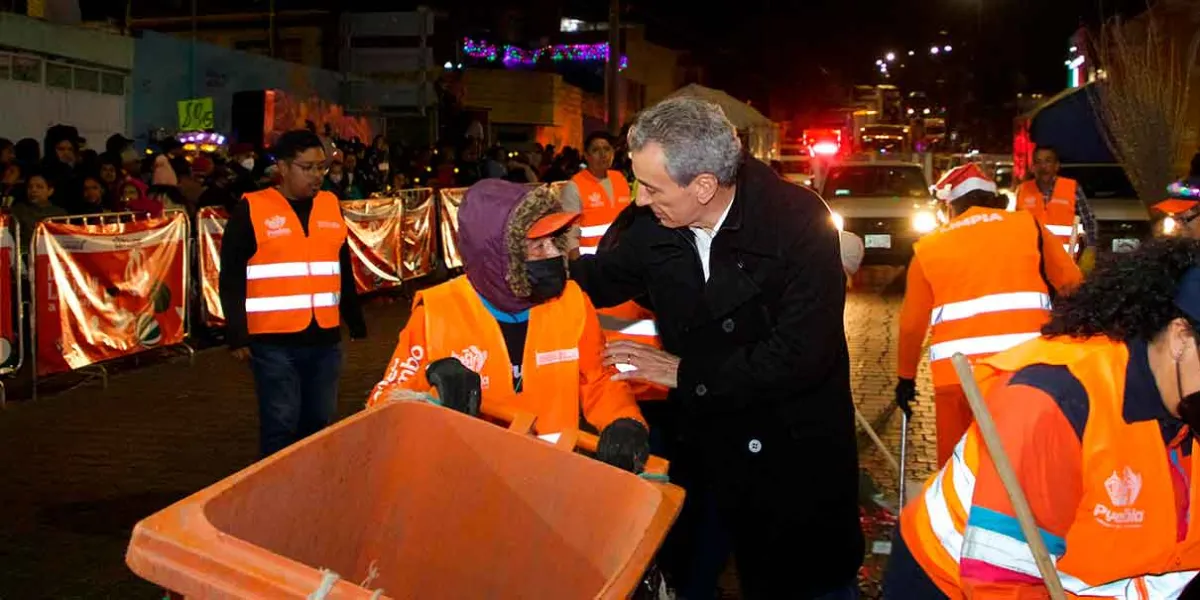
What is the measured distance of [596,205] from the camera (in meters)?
8.34

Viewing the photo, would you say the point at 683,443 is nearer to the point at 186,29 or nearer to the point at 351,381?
the point at 351,381

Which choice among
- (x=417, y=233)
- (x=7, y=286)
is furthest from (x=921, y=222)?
(x=7, y=286)

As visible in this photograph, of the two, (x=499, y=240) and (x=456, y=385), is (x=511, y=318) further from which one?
(x=456, y=385)

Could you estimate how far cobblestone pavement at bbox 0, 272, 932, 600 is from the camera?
5.70 meters

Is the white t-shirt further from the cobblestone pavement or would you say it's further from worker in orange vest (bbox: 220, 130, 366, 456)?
the cobblestone pavement

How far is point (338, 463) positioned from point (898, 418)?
20.8ft

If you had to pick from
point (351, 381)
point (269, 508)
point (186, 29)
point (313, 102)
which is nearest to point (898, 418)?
point (351, 381)

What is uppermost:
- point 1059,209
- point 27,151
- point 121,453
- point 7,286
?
point 27,151

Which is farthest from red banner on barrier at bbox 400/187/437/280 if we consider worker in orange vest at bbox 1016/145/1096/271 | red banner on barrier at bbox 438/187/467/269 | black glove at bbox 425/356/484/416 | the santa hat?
black glove at bbox 425/356/484/416

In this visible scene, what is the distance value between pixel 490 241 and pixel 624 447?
28.8 inches

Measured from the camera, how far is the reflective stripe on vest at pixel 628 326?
4.70 m

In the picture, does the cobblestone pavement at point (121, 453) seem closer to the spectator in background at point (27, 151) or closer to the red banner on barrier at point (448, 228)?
the spectator in background at point (27, 151)

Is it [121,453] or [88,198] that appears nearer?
[121,453]

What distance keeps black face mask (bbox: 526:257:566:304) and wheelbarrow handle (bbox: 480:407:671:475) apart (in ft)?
1.15
